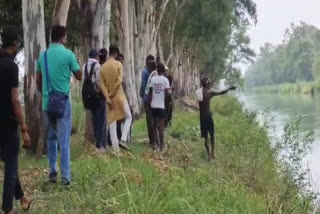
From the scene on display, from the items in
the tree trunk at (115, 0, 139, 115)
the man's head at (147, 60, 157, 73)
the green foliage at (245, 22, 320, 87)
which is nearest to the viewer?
the man's head at (147, 60, 157, 73)

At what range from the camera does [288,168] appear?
39.2 feet

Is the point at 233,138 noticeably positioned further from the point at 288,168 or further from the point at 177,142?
the point at 288,168

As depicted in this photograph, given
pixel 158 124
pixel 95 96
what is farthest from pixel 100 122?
pixel 158 124

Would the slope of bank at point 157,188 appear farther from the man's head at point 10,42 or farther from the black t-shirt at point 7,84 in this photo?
the man's head at point 10,42

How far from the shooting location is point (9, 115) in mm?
5953

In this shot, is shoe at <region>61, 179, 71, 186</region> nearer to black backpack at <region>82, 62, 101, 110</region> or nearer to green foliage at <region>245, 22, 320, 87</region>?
black backpack at <region>82, 62, 101, 110</region>

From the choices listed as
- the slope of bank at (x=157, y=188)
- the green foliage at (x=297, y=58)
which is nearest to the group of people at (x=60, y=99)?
the slope of bank at (x=157, y=188)

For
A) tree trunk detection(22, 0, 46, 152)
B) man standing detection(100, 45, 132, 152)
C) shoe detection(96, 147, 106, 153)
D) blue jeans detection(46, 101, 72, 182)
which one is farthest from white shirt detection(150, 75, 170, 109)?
blue jeans detection(46, 101, 72, 182)

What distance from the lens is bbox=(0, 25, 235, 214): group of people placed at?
19.6ft

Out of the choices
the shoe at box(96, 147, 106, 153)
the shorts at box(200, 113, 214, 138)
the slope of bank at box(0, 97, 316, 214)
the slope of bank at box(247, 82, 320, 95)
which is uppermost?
the shorts at box(200, 113, 214, 138)

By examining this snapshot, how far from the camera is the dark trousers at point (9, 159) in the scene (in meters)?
5.98

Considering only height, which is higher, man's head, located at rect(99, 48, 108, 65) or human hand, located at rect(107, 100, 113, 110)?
man's head, located at rect(99, 48, 108, 65)

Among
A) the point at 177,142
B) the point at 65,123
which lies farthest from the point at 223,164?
the point at 65,123

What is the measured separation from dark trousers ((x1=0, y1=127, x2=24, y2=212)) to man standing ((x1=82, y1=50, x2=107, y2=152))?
3.94 meters
